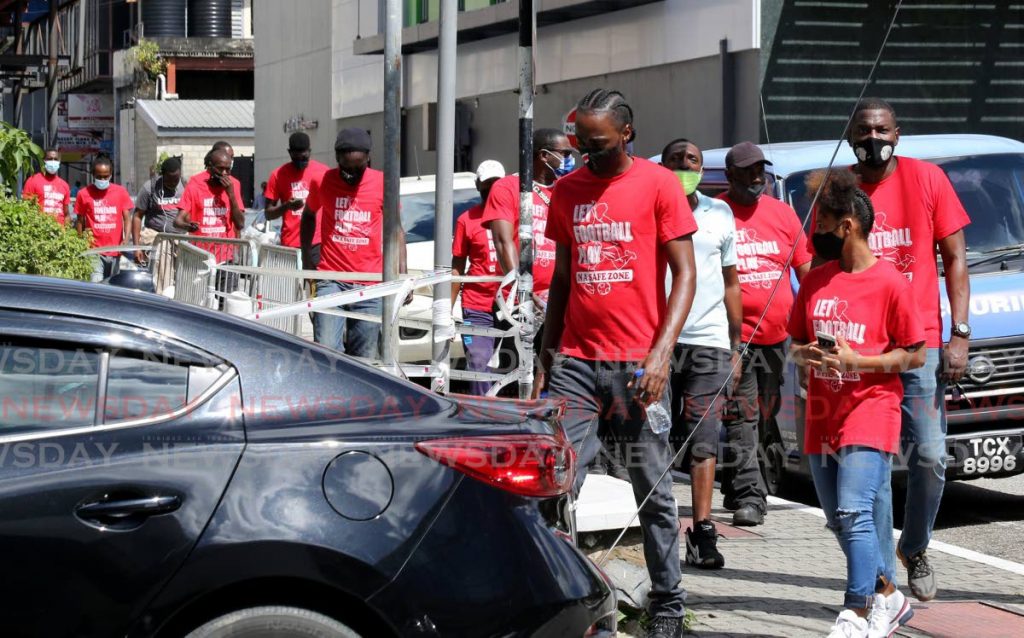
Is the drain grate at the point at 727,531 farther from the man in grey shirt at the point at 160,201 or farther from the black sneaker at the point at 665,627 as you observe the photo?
the man in grey shirt at the point at 160,201

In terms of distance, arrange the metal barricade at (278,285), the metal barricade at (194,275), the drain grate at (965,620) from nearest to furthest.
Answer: the drain grate at (965,620) → the metal barricade at (194,275) → the metal barricade at (278,285)

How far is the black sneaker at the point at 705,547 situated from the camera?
7105 mm

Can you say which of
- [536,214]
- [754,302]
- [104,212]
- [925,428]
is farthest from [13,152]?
[104,212]

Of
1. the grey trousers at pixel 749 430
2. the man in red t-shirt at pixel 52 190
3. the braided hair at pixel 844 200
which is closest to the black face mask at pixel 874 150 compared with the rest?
the braided hair at pixel 844 200

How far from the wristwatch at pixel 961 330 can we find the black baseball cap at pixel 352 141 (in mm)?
4791

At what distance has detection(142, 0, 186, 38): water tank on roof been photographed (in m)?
50.5

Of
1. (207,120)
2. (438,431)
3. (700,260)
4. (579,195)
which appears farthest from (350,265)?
(207,120)

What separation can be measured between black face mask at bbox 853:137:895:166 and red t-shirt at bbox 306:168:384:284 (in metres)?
4.51

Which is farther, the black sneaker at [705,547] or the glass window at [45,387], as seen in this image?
the black sneaker at [705,547]

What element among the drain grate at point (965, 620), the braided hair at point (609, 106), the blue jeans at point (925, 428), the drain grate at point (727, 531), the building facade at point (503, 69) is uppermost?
the building facade at point (503, 69)

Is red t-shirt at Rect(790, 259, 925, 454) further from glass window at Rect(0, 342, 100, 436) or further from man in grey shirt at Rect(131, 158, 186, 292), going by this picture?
man in grey shirt at Rect(131, 158, 186, 292)

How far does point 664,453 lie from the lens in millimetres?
5645

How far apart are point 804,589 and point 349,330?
4.34 meters

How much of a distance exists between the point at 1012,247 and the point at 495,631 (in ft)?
19.0
